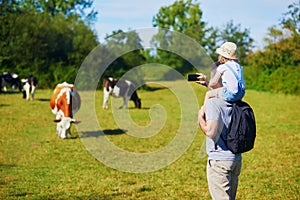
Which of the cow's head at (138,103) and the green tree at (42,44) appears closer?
the cow's head at (138,103)

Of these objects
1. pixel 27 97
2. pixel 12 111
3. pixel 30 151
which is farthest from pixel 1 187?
pixel 27 97

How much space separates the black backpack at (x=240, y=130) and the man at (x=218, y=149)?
0.17ft

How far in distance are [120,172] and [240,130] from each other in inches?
183

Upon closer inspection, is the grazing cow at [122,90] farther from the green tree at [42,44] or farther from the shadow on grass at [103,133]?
the green tree at [42,44]

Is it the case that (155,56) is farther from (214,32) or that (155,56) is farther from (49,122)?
(49,122)

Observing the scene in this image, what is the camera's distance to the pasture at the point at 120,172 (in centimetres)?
652

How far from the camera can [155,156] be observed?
31.5ft

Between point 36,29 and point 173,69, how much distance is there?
45.8ft

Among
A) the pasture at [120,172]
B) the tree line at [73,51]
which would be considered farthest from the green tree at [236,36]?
the pasture at [120,172]

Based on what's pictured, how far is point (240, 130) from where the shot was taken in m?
3.70

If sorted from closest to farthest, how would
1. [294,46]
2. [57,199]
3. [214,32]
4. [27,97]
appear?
[57,199]
[27,97]
[294,46]
[214,32]

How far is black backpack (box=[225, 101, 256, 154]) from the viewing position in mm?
3697

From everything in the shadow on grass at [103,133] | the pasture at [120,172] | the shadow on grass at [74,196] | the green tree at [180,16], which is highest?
the green tree at [180,16]

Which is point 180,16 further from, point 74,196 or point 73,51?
point 74,196
